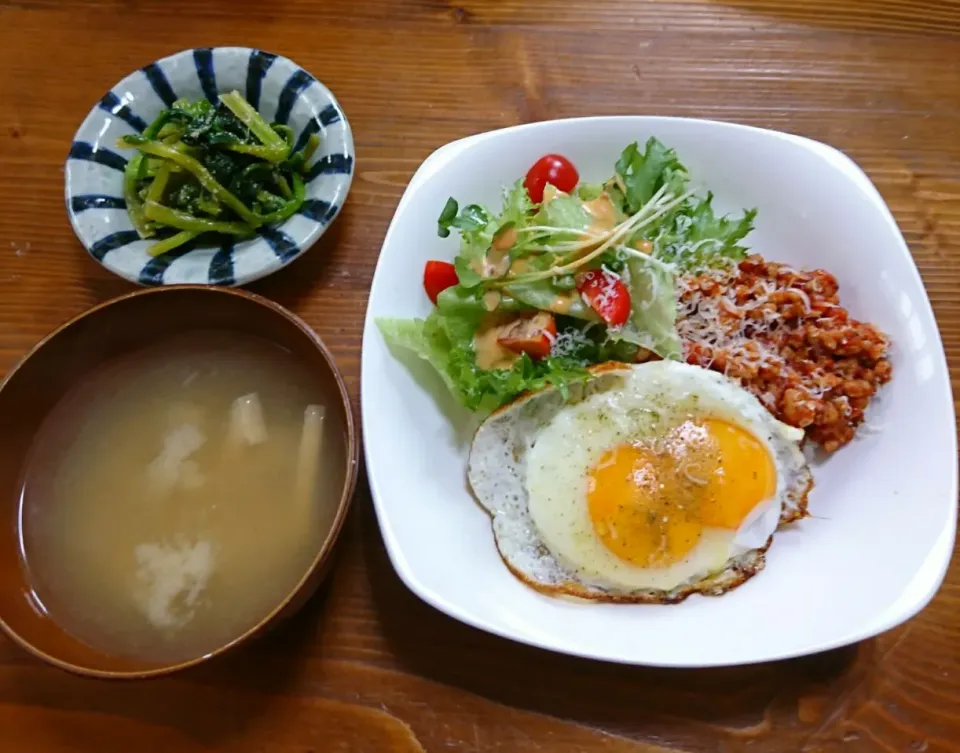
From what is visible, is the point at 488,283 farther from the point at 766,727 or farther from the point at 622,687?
the point at 766,727

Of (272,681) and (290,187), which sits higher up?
(290,187)

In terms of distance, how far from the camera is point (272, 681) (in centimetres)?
197

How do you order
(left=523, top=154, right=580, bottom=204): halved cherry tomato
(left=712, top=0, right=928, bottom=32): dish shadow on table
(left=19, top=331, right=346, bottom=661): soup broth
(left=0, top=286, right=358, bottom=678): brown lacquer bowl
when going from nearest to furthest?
(left=0, top=286, right=358, bottom=678): brown lacquer bowl < (left=19, top=331, right=346, bottom=661): soup broth < (left=523, top=154, right=580, bottom=204): halved cherry tomato < (left=712, top=0, right=928, bottom=32): dish shadow on table

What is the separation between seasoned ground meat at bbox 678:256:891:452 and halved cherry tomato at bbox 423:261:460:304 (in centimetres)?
68

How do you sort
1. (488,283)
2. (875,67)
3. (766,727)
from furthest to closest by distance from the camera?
(875,67), (488,283), (766,727)

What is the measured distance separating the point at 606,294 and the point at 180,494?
1272 millimetres

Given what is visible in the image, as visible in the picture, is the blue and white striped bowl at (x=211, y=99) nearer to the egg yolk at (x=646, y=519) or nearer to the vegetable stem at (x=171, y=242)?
the vegetable stem at (x=171, y=242)

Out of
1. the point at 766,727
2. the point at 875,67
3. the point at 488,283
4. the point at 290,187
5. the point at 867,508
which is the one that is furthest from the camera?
the point at 875,67

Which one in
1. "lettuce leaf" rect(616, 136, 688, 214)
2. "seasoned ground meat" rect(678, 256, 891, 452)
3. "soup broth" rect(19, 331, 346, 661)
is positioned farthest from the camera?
"lettuce leaf" rect(616, 136, 688, 214)

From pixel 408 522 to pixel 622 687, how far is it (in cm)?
69

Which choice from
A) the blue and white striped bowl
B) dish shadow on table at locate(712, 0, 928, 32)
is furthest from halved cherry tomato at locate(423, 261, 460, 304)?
dish shadow on table at locate(712, 0, 928, 32)

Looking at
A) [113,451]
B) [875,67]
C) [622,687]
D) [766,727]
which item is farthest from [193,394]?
[875,67]

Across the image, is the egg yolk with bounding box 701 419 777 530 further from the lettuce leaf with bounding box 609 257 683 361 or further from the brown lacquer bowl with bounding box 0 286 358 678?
the brown lacquer bowl with bounding box 0 286 358 678

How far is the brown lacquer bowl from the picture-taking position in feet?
5.64
